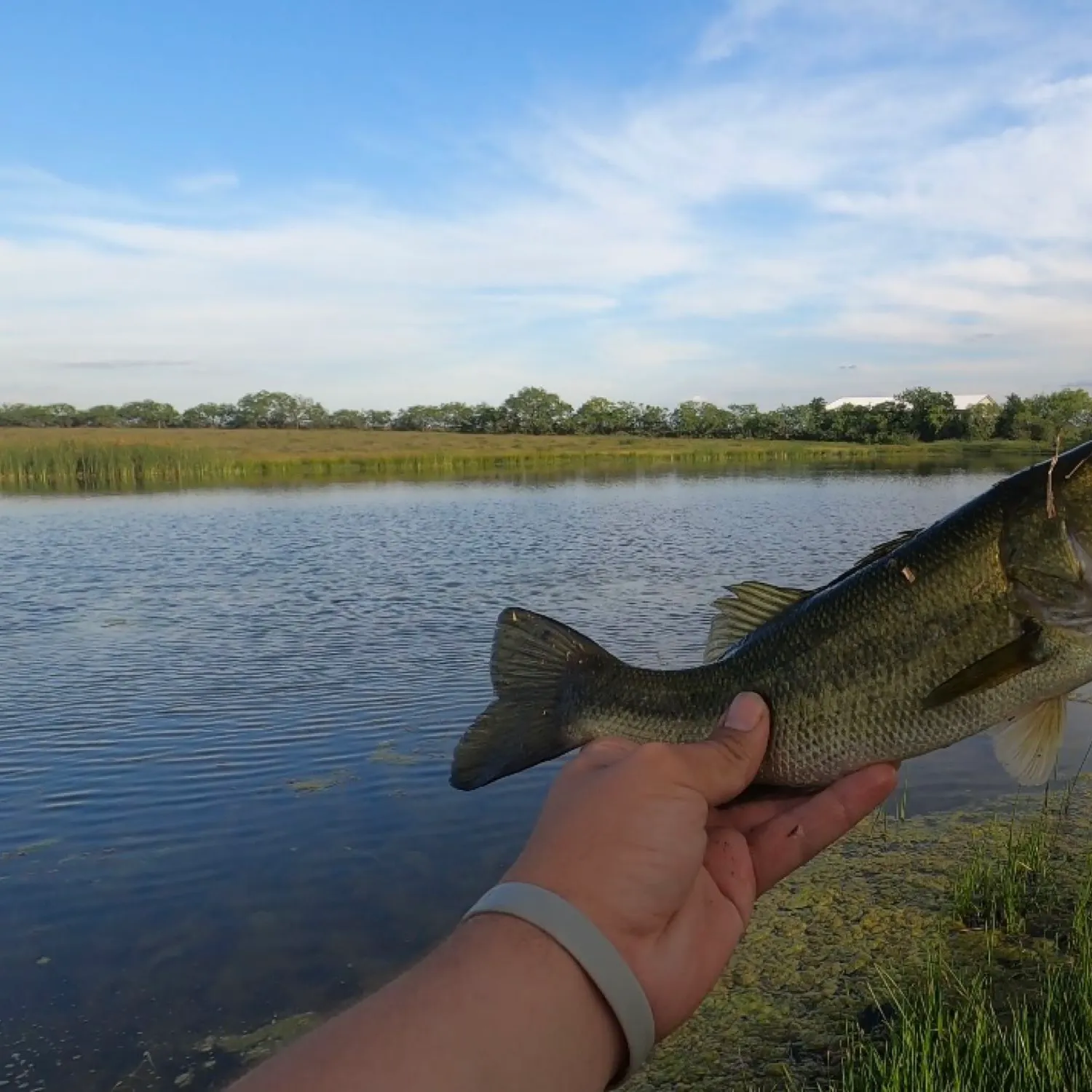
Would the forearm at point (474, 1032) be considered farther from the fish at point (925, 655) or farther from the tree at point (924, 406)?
the tree at point (924, 406)

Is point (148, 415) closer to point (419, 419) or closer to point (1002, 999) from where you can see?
point (419, 419)

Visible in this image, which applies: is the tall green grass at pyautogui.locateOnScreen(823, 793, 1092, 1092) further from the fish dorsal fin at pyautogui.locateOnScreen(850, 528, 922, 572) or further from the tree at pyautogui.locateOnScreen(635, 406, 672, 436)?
the tree at pyautogui.locateOnScreen(635, 406, 672, 436)

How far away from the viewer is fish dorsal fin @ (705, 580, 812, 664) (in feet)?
12.8

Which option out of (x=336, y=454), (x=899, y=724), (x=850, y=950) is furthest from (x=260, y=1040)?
(x=336, y=454)

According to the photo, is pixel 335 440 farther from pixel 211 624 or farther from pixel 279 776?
pixel 279 776

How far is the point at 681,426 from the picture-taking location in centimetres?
14412

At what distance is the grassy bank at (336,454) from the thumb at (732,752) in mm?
32346

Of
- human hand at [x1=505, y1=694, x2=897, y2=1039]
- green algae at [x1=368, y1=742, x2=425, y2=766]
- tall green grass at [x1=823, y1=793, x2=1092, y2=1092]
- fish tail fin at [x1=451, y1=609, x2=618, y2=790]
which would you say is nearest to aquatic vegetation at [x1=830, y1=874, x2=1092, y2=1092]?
tall green grass at [x1=823, y1=793, x2=1092, y2=1092]

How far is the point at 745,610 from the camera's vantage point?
3955 millimetres

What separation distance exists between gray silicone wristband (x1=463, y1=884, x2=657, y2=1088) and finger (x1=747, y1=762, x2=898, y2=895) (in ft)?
3.93

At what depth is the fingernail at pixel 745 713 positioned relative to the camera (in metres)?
3.40

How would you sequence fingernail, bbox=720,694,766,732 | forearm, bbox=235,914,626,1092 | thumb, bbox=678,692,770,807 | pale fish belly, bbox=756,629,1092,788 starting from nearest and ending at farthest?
forearm, bbox=235,914,626,1092 < thumb, bbox=678,692,770,807 < pale fish belly, bbox=756,629,1092,788 < fingernail, bbox=720,694,766,732

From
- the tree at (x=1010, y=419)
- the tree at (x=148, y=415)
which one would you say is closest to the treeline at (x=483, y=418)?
the tree at (x=148, y=415)

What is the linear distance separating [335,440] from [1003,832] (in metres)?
87.9
